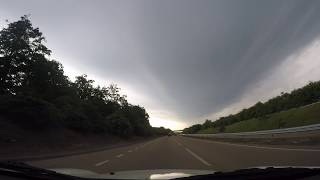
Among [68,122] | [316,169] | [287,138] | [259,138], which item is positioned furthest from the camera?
[68,122]

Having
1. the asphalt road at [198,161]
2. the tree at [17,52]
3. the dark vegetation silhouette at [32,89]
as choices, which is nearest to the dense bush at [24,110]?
the dark vegetation silhouette at [32,89]

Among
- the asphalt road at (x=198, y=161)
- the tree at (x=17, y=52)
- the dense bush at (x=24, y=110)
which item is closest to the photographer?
the asphalt road at (x=198, y=161)

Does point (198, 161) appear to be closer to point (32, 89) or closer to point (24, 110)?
point (24, 110)

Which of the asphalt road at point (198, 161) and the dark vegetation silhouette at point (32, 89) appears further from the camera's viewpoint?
the dark vegetation silhouette at point (32, 89)

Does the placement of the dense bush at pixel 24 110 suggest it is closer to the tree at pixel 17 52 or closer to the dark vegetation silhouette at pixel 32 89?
the dark vegetation silhouette at pixel 32 89

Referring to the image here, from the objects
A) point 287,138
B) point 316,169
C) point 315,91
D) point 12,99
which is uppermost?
point 315,91

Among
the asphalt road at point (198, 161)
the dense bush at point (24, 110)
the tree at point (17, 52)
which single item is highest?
the tree at point (17, 52)

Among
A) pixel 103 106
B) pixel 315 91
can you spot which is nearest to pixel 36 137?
pixel 315 91

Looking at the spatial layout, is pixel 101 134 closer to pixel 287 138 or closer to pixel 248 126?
pixel 248 126

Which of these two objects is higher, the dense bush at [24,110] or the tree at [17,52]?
the tree at [17,52]

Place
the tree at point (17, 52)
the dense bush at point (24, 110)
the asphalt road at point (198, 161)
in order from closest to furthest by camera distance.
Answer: the asphalt road at point (198, 161), the dense bush at point (24, 110), the tree at point (17, 52)

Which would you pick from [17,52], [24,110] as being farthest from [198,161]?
[17,52]

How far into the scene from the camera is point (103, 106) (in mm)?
95312

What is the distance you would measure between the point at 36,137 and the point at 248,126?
45.6 m
